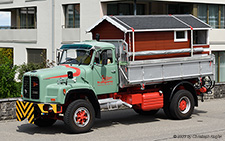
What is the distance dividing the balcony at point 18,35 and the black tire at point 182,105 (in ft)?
58.9

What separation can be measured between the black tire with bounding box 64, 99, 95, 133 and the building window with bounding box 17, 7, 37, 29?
20.2 meters

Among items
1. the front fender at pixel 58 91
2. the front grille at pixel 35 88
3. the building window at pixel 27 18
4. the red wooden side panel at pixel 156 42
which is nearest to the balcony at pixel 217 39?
the red wooden side panel at pixel 156 42

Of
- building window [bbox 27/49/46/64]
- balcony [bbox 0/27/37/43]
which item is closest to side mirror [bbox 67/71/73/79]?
building window [bbox 27/49/46/64]

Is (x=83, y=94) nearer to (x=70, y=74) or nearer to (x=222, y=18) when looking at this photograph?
(x=70, y=74)

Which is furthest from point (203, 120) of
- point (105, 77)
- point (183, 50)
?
point (105, 77)

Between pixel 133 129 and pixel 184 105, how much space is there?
2.66 metres

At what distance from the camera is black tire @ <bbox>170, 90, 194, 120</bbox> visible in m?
14.8

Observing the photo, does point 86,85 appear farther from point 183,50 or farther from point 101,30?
point 183,50

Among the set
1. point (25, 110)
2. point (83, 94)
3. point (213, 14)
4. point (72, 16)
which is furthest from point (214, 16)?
point (25, 110)

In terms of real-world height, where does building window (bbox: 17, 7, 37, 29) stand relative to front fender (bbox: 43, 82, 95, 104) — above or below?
above

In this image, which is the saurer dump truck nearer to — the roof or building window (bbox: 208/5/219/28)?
the roof

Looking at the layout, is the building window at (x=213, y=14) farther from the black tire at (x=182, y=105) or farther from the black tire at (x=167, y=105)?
the black tire at (x=167, y=105)

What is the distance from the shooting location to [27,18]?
108ft

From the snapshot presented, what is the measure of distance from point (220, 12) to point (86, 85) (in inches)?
700
